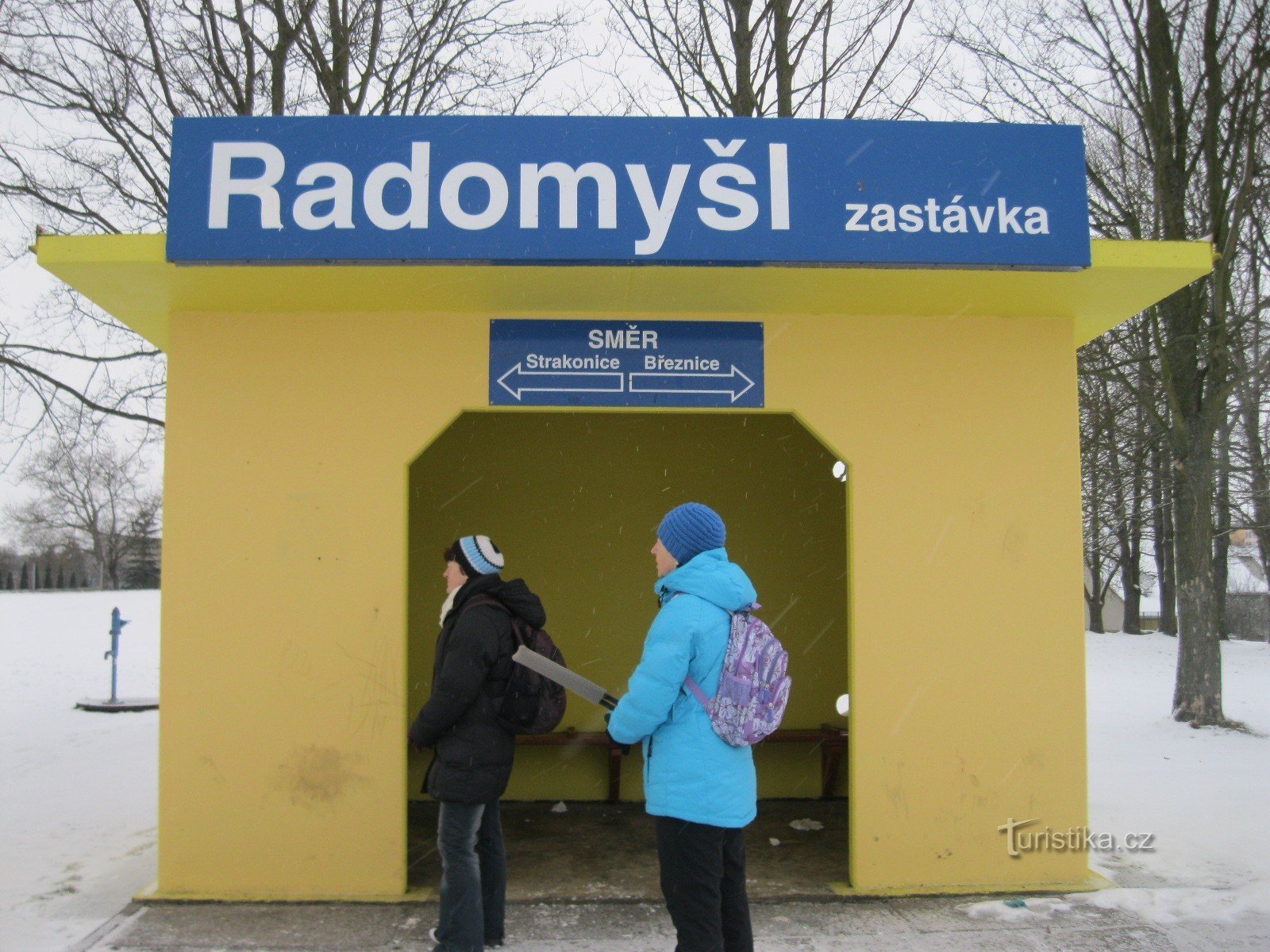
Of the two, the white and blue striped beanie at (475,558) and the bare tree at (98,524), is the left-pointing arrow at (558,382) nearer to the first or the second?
the white and blue striped beanie at (475,558)

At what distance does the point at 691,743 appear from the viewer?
3.09 meters

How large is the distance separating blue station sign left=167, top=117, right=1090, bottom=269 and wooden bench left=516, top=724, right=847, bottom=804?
3.41 meters

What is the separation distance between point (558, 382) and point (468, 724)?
5.95 ft

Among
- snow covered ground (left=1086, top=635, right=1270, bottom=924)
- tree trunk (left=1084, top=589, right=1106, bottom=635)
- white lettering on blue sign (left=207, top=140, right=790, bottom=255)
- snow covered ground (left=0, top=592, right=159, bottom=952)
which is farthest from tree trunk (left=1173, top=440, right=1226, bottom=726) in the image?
tree trunk (left=1084, top=589, right=1106, bottom=635)

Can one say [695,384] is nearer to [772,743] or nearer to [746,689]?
[746,689]

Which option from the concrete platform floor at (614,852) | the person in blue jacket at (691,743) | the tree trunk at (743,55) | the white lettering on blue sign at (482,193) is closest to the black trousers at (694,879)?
the person in blue jacket at (691,743)

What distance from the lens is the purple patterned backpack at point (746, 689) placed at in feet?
10.1

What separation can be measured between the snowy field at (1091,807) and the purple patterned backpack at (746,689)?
7.03 feet

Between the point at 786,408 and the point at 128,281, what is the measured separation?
306cm

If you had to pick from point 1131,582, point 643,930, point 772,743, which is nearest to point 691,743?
point 643,930

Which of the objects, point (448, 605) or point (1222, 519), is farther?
point (1222, 519)

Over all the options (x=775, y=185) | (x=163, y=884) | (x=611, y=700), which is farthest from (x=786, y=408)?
(x=163, y=884)

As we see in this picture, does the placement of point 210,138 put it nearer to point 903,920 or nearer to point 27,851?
point 27,851

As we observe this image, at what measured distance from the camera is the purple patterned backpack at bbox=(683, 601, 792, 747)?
10.1 ft
